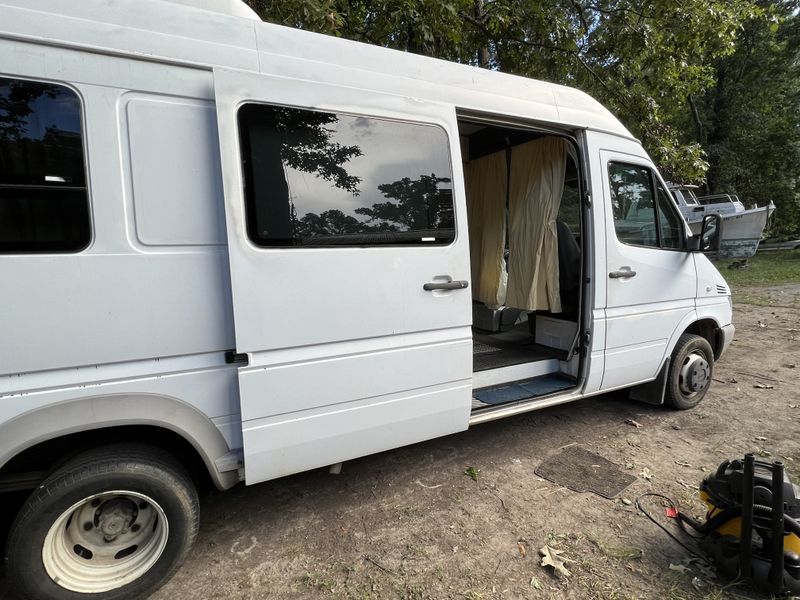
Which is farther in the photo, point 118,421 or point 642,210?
point 642,210

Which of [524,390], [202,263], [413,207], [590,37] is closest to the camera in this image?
[202,263]

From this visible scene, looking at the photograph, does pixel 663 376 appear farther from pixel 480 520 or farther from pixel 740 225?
pixel 740 225

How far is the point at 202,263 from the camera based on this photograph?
219 cm

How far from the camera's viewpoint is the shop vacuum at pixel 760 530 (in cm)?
215

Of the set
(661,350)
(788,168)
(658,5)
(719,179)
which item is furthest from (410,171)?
(788,168)

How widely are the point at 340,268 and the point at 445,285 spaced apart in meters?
0.70

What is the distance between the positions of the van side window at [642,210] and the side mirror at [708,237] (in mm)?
108

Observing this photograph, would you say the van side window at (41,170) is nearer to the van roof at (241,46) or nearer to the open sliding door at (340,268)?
the van roof at (241,46)

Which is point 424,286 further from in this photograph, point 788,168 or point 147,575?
point 788,168

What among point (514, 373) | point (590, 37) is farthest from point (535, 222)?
point (590, 37)

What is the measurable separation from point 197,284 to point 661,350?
13.0 ft

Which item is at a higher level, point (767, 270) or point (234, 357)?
point (234, 357)

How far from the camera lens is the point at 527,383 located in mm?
3924

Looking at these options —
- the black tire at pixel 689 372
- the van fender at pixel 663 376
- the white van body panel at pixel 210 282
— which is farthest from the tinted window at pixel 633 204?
the white van body panel at pixel 210 282
